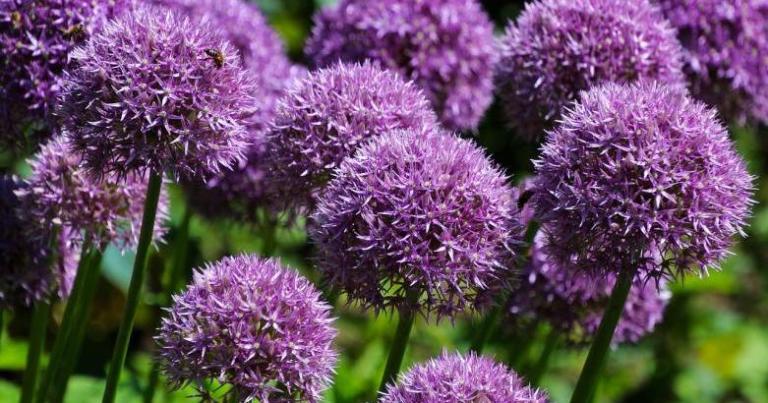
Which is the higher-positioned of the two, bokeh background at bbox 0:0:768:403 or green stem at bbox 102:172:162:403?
bokeh background at bbox 0:0:768:403

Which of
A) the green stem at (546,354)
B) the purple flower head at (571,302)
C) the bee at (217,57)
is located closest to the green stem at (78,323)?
the bee at (217,57)

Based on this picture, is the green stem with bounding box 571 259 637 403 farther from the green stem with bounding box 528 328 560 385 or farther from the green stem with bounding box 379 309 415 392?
the green stem with bounding box 528 328 560 385

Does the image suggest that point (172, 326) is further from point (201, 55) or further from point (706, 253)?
point (706, 253)

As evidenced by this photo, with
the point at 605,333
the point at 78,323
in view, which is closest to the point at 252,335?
the point at 605,333

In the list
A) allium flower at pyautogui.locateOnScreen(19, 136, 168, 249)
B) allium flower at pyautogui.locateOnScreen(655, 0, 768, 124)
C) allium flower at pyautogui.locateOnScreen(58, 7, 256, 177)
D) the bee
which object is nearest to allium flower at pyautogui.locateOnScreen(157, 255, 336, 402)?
allium flower at pyautogui.locateOnScreen(58, 7, 256, 177)

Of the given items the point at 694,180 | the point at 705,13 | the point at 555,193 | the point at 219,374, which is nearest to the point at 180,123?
the point at 219,374

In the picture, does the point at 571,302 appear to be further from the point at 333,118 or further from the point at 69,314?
the point at 69,314
